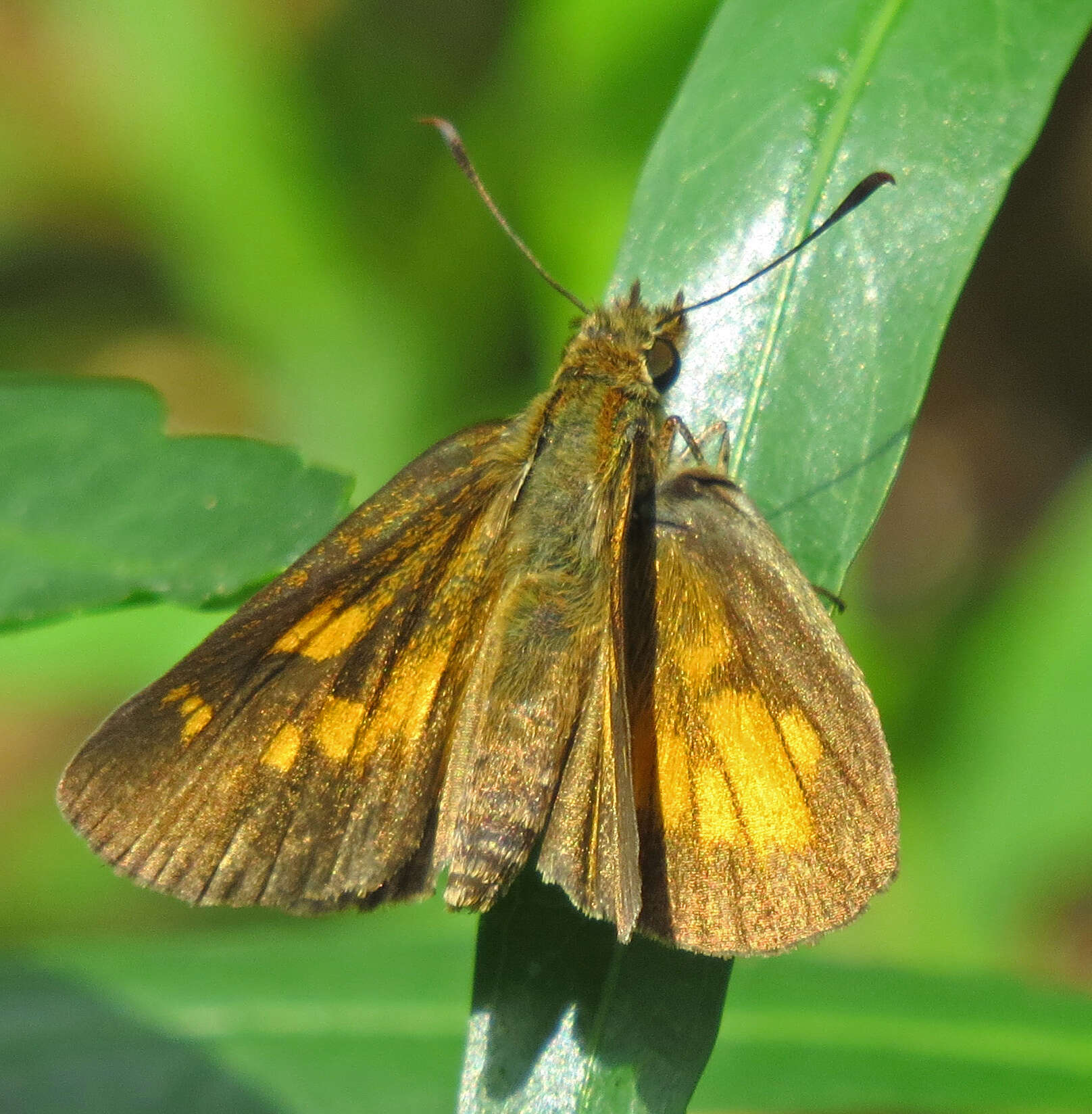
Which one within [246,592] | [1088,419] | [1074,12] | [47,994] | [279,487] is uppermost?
[1074,12]

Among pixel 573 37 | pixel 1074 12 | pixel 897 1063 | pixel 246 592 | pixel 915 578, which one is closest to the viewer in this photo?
pixel 1074 12

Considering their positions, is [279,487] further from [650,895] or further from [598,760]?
[650,895]

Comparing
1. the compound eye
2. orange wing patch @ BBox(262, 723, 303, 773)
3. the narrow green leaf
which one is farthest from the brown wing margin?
the compound eye

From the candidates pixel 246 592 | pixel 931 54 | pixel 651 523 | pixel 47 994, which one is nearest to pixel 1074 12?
pixel 931 54

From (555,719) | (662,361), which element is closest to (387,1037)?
(555,719)

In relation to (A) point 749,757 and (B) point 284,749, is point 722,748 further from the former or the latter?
(B) point 284,749

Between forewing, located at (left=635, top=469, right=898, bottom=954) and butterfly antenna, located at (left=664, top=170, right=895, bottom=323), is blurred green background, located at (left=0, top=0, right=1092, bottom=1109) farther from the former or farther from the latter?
butterfly antenna, located at (left=664, top=170, right=895, bottom=323)

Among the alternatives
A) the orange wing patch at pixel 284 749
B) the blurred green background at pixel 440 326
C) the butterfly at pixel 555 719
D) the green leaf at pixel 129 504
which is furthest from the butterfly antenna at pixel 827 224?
the blurred green background at pixel 440 326
